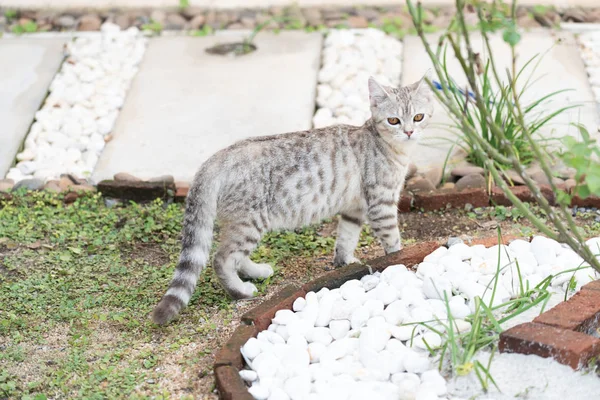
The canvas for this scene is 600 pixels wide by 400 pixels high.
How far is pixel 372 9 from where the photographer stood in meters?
9.09

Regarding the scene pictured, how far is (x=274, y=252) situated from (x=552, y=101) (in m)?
2.80

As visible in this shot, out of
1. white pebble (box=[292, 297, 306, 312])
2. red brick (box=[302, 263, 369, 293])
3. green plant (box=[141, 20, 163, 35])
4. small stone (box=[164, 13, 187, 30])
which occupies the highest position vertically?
red brick (box=[302, 263, 369, 293])

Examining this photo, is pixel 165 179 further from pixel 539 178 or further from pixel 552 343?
pixel 552 343

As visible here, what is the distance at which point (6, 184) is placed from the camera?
637 cm

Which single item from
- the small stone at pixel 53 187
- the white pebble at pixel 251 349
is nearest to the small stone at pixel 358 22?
the small stone at pixel 53 187

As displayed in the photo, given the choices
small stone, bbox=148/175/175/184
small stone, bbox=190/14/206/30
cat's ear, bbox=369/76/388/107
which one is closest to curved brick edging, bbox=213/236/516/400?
cat's ear, bbox=369/76/388/107

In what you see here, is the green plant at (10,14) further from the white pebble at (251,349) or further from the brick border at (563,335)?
the brick border at (563,335)

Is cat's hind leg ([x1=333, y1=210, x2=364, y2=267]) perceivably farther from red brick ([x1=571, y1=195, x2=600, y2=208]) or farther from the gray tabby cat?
red brick ([x1=571, y1=195, x2=600, y2=208])

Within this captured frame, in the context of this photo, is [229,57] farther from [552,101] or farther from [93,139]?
[552,101]

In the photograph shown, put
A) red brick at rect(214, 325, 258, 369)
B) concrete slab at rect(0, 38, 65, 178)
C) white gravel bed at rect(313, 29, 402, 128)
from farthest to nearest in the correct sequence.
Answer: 1. white gravel bed at rect(313, 29, 402, 128)
2. concrete slab at rect(0, 38, 65, 178)
3. red brick at rect(214, 325, 258, 369)

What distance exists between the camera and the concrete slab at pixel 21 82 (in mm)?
7000

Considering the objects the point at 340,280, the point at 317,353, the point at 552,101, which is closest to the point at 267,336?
the point at 317,353

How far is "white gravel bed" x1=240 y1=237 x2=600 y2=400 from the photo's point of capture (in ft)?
12.4

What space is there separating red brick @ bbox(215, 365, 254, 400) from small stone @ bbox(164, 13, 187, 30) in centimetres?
552
